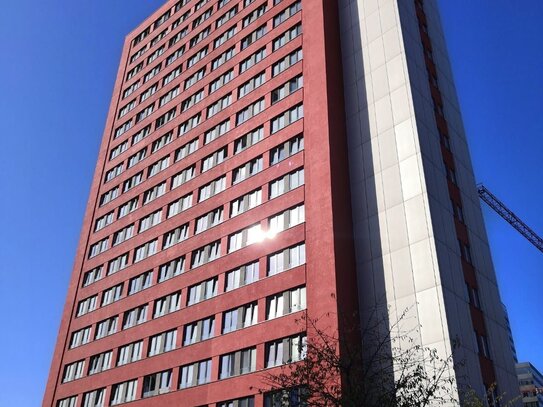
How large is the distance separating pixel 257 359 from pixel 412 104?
71.0 feet

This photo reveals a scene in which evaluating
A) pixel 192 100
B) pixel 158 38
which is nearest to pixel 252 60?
pixel 192 100

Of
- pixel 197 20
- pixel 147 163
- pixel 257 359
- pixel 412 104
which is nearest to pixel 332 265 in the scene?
pixel 257 359

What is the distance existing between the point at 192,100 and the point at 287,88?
1594 centimetres

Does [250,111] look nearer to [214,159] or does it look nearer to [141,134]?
[214,159]

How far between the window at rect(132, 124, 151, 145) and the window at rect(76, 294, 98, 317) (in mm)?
19496

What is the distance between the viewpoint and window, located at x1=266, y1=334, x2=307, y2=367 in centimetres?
3533

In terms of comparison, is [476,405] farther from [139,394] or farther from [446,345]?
[139,394]

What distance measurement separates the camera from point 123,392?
46.4 meters

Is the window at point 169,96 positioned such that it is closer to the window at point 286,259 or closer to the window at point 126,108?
the window at point 126,108

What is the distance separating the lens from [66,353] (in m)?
55.0

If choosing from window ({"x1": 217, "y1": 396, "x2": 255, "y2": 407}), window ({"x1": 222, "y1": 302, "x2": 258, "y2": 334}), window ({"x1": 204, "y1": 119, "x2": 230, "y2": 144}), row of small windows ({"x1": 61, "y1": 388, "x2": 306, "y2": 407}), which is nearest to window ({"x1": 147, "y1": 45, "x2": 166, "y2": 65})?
window ({"x1": 204, "y1": 119, "x2": 230, "y2": 144})

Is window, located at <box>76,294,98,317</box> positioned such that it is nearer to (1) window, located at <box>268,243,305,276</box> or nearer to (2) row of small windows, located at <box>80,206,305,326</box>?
(2) row of small windows, located at <box>80,206,305,326</box>

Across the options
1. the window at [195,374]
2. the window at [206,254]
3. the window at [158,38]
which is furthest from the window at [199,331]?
the window at [158,38]

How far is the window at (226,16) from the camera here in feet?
203
